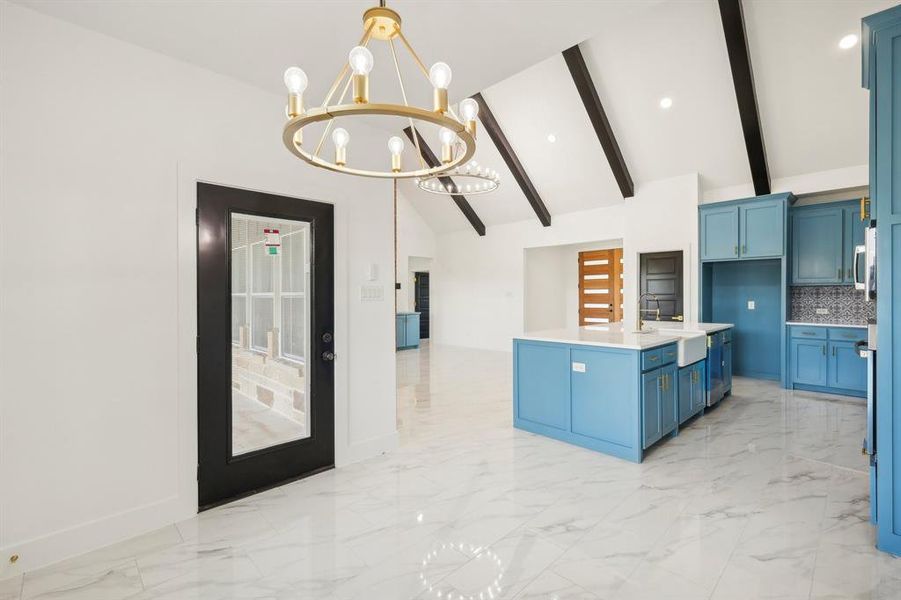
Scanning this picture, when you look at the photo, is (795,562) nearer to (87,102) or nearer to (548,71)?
(87,102)

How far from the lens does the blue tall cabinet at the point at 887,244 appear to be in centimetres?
205

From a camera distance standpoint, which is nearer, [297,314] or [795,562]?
[795,562]

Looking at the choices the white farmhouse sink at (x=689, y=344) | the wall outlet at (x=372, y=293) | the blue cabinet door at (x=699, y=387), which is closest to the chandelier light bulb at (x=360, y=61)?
the wall outlet at (x=372, y=293)

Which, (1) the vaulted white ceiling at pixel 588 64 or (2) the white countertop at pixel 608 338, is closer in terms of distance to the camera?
(1) the vaulted white ceiling at pixel 588 64

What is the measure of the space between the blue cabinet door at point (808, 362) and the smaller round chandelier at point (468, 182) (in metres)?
4.57

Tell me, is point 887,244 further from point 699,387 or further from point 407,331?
point 407,331

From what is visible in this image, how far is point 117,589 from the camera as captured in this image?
1.93 m

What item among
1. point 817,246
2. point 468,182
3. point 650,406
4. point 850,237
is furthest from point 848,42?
point 468,182

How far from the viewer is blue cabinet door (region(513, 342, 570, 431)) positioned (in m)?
3.76

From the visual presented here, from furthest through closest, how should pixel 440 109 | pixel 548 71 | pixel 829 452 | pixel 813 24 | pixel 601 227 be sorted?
pixel 601 227
pixel 548 71
pixel 813 24
pixel 829 452
pixel 440 109

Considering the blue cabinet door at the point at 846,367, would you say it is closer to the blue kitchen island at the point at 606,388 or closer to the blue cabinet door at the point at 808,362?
the blue cabinet door at the point at 808,362

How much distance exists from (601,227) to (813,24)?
398cm

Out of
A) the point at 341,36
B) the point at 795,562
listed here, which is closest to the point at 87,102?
the point at 341,36

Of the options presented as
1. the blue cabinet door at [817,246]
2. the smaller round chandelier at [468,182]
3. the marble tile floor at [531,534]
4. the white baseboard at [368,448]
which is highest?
the smaller round chandelier at [468,182]
